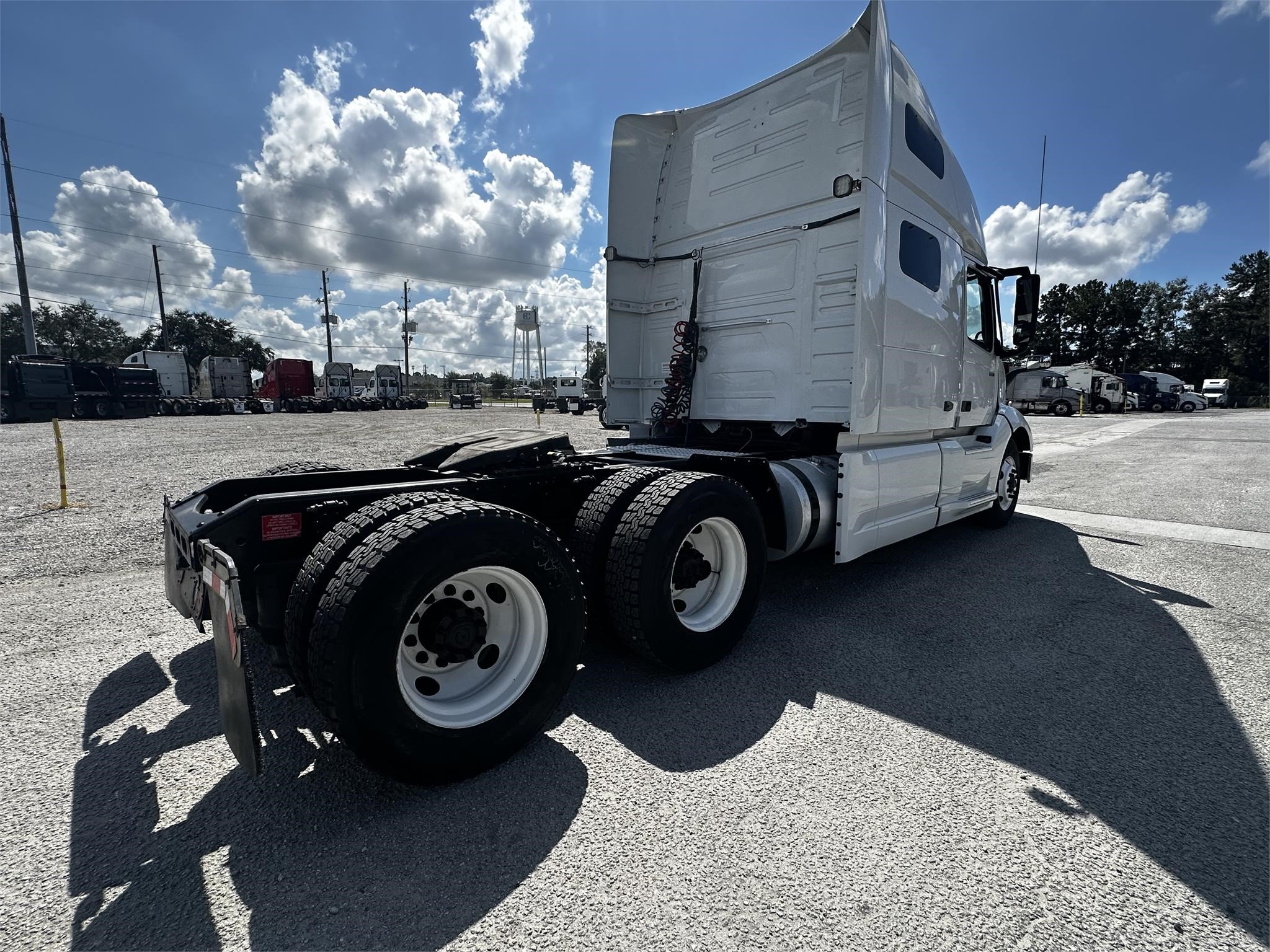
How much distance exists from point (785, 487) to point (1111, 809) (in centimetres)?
225

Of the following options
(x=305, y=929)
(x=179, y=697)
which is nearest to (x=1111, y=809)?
(x=305, y=929)

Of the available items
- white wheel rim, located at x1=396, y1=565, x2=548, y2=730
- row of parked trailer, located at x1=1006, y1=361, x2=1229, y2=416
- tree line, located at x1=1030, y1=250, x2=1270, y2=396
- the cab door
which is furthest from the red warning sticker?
tree line, located at x1=1030, y1=250, x2=1270, y2=396

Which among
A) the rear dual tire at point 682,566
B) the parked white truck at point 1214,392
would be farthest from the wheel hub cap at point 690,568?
the parked white truck at point 1214,392

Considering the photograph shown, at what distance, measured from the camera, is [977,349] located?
5.78 meters

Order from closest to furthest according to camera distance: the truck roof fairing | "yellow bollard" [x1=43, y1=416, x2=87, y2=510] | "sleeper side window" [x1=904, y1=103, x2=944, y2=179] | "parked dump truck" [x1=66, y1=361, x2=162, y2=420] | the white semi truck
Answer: the truck roof fairing → "sleeper side window" [x1=904, y1=103, x2=944, y2=179] → "yellow bollard" [x1=43, y1=416, x2=87, y2=510] → "parked dump truck" [x1=66, y1=361, x2=162, y2=420] → the white semi truck

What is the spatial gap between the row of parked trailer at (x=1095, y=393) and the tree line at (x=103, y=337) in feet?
243

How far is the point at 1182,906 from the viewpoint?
1688mm

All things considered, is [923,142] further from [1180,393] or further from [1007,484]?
[1180,393]

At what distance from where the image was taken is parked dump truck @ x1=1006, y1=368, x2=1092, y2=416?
3625 cm

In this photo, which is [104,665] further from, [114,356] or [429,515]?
[114,356]

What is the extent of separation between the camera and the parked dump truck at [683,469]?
7.00 ft

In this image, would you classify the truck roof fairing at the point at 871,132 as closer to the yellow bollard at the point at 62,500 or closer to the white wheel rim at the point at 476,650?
the white wheel rim at the point at 476,650

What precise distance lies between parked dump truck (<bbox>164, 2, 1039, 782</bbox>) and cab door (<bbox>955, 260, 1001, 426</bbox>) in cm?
3

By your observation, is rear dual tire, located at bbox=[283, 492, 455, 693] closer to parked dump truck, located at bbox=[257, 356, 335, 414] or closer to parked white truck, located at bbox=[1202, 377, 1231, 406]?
parked dump truck, located at bbox=[257, 356, 335, 414]
